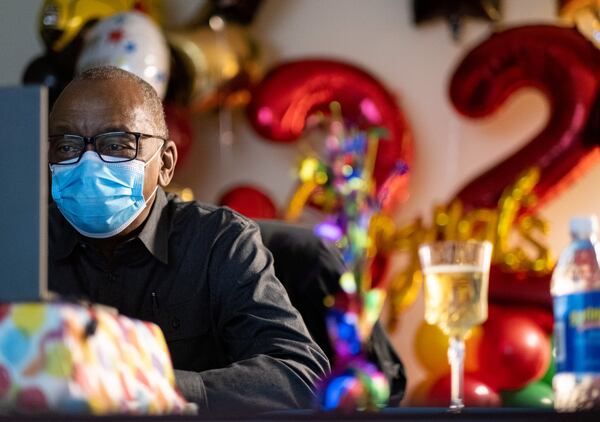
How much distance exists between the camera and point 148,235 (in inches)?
62.1

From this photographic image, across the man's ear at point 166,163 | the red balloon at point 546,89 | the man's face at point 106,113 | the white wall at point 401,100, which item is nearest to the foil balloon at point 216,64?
the white wall at point 401,100

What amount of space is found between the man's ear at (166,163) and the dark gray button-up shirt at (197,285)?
23 millimetres

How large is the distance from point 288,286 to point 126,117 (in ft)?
1.52

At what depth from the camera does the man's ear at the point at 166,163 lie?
5.42 ft

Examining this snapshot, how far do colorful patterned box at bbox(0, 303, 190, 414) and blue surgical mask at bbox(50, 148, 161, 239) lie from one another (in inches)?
22.9

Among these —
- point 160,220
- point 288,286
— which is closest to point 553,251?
point 288,286

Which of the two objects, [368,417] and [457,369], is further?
[457,369]

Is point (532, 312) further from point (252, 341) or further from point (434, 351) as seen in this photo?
point (252, 341)

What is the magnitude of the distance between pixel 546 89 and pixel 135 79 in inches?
80.7

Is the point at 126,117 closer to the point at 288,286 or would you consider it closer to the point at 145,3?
the point at 288,286

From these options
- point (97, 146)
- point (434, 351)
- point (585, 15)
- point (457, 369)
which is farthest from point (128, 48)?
point (457, 369)

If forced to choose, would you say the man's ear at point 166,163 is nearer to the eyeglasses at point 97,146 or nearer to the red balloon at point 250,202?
the eyeglasses at point 97,146

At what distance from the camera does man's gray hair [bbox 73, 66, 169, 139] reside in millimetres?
1530

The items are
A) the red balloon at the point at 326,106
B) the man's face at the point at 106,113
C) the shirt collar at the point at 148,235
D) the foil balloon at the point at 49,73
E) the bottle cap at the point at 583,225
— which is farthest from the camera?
the red balloon at the point at 326,106
